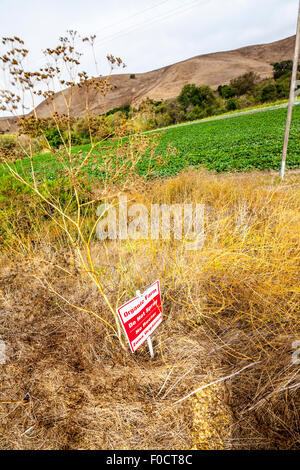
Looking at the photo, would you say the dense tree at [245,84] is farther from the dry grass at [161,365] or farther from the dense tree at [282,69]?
the dry grass at [161,365]

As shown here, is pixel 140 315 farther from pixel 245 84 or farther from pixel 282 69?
pixel 282 69

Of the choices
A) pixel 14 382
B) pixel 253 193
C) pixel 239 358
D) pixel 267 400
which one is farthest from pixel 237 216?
pixel 14 382

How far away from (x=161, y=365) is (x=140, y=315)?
1.95 feet

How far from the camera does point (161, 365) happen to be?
1.84m

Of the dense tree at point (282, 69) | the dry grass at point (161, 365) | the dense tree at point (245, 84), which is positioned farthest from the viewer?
the dense tree at point (282, 69)

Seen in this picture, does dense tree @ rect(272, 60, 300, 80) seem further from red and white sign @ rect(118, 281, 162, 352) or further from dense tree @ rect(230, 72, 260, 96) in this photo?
red and white sign @ rect(118, 281, 162, 352)

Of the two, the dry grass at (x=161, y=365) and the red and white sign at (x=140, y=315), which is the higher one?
the red and white sign at (x=140, y=315)

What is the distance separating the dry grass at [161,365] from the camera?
4.56ft

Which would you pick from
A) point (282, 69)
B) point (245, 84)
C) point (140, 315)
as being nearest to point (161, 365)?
point (140, 315)

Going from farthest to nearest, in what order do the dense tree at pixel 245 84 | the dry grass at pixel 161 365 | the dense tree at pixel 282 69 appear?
the dense tree at pixel 282 69, the dense tree at pixel 245 84, the dry grass at pixel 161 365

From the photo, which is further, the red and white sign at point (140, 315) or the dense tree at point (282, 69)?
the dense tree at point (282, 69)

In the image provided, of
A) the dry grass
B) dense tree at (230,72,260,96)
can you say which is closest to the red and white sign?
the dry grass

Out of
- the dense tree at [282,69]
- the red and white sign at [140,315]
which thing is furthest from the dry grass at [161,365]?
the dense tree at [282,69]

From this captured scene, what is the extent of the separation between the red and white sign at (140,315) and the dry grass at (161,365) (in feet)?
1.23
